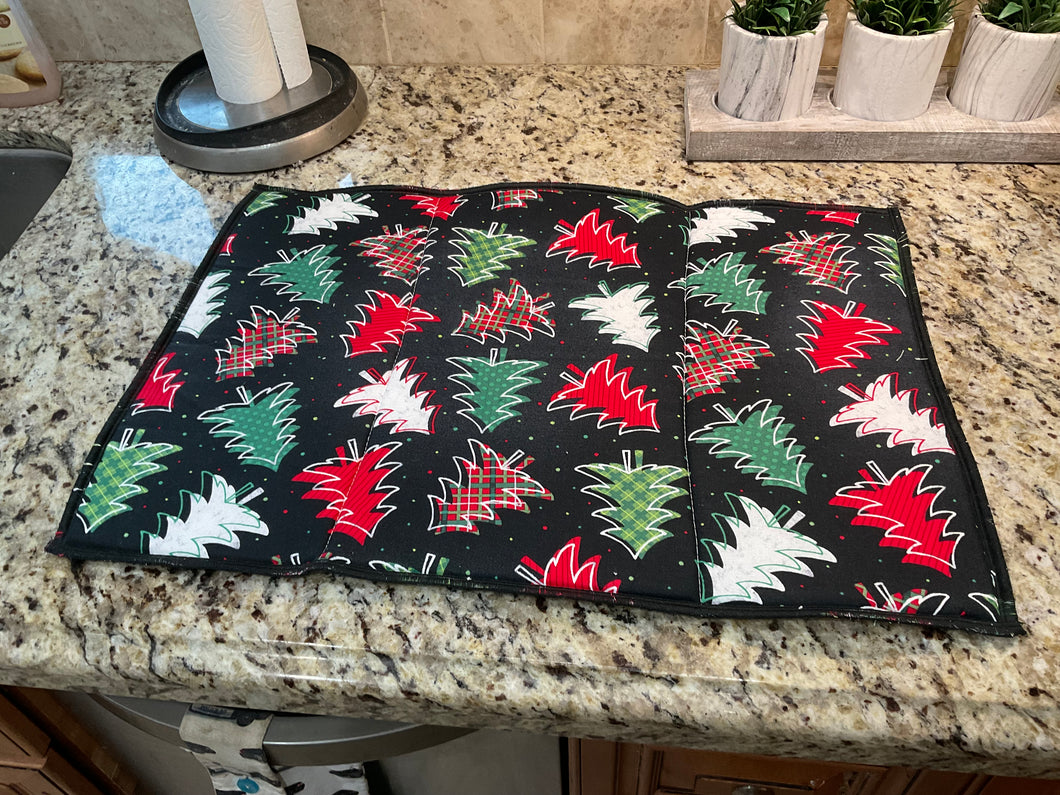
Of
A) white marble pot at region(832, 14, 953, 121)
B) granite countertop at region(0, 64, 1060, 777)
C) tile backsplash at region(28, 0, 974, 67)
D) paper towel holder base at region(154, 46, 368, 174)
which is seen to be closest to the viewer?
granite countertop at region(0, 64, 1060, 777)

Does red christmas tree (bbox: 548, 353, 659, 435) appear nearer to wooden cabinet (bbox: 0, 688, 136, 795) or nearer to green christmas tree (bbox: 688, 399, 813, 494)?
green christmas tree (bbox: 688, 399, 813, 494)

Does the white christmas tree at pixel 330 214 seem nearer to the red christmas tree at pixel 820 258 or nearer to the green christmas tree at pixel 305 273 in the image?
the green christmas tree at pixel 305 273

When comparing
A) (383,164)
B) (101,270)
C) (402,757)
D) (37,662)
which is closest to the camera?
(37,662)

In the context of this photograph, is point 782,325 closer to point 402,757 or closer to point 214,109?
point 402,757

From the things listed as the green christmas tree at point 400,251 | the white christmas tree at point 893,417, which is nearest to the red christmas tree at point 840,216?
the white christmas tree at point 893,417

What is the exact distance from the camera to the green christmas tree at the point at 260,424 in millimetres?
662

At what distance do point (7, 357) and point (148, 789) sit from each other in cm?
64

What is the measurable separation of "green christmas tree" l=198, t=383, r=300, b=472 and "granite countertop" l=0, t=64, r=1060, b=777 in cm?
11

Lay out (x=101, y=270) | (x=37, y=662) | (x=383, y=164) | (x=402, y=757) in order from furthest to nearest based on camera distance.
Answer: (x=383, y=164) → (x=101, y=270) → (x=402, y=757) → (x=37, y=662)

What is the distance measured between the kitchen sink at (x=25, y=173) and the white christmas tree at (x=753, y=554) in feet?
3.43

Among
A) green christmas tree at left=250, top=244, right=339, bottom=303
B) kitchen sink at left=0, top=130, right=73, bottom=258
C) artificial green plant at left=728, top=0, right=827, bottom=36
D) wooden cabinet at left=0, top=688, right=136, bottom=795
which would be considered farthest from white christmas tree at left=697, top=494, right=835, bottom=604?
kitchen sink at left=0, top=130, right=73, bottom=258

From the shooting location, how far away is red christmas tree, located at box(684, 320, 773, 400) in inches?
27.6

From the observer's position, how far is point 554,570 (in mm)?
584

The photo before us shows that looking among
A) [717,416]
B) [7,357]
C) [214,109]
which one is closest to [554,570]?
[717,416]
